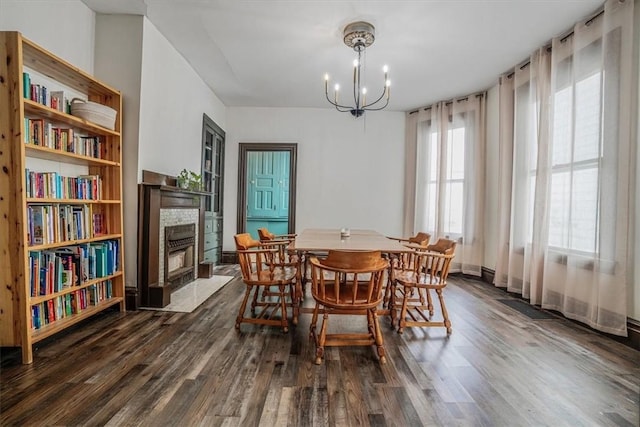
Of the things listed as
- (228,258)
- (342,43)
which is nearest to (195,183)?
(228,258)

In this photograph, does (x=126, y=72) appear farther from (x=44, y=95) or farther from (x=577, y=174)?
(x=577, y=174)

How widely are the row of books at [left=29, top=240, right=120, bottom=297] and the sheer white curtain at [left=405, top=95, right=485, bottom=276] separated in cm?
445

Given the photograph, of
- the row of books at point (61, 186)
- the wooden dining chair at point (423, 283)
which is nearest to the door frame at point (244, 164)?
the row of books at point (61, 186)

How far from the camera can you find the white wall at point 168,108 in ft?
9.89

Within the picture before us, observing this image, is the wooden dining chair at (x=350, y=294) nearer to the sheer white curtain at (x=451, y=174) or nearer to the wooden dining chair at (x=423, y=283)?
the wooden dining chair at (x=423, y=283)

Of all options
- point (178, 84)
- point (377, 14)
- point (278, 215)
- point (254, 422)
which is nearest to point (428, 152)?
point (377, 14)

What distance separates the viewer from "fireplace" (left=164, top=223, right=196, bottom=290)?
3304mm

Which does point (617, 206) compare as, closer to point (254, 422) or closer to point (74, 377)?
point (254, 422)

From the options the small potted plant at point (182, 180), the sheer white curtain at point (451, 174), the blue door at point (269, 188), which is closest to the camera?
the small potted plant at point (182, 180)

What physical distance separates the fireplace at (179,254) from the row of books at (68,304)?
61 centimetres

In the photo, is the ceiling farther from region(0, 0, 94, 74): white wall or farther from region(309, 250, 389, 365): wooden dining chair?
region(309, 250, 389, 365): wooden dining chair

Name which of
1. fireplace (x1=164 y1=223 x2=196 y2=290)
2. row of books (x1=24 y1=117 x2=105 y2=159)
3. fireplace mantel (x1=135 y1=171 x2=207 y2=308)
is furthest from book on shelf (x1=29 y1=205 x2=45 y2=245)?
fireplace (x1=164 y1=223 x2=196 y2=290)

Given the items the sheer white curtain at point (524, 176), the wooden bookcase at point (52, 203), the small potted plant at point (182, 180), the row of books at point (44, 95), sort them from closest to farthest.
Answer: the wooden bookcase at point (52, 203) < the row of books at point (44, 95) < the sheer white curtain at point (524, 176) < the small potted plant at point (182, 180)

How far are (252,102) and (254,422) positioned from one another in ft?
16.3
